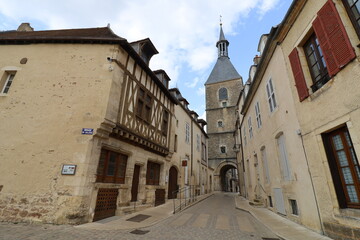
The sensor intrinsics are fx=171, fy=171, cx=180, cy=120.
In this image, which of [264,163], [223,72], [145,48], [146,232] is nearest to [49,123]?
[146,232]

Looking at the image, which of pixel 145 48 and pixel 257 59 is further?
pixel 257 59

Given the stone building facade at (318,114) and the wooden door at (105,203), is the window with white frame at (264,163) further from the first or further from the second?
the wooden door at (105,203)

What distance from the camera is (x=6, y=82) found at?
649cm

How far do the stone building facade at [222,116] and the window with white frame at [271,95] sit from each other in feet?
62.2

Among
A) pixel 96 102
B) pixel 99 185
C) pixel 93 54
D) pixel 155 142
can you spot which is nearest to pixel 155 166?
pixel 155 142

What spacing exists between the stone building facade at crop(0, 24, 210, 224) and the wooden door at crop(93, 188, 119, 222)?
0.10 ft

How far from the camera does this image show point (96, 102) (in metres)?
5.71

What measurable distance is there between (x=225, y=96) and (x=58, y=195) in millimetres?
27475

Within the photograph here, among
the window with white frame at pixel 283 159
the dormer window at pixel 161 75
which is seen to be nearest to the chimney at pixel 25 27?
the dormer window at pixel 161 75

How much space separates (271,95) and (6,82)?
10255mm

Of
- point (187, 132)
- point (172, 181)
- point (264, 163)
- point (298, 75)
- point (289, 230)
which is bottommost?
point (289, 230)

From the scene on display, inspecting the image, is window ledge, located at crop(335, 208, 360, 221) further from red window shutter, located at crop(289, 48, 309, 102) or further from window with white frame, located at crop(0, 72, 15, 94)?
window with white frame, located at crop(0, 72, 15, 94)

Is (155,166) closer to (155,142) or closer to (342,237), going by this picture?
(155,142)

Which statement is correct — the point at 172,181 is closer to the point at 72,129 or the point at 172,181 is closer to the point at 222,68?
the point at 72,129
